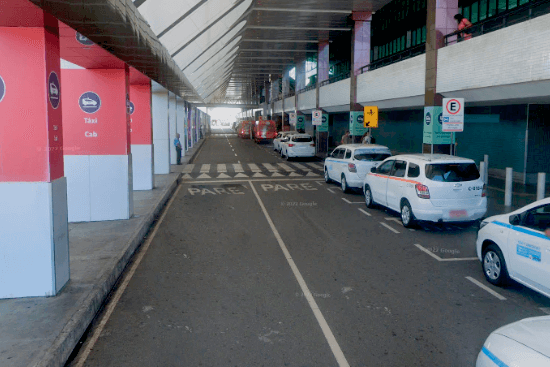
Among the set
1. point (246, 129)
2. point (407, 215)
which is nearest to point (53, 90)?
point (407, 215)

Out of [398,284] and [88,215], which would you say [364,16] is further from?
[398,284]

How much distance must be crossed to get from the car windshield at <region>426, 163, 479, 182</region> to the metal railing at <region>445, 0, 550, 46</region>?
5079mm

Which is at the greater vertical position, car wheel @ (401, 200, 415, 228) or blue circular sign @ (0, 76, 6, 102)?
blue circular sign @ (0, 76, 6, 102)

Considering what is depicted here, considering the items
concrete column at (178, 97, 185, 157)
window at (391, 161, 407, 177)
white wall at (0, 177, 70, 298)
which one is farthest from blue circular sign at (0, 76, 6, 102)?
concrete column at (178, 97, 185, 157)

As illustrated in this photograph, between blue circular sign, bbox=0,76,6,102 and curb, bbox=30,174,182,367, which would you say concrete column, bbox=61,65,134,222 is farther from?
blue circular sign, bbox=0,76,6,102

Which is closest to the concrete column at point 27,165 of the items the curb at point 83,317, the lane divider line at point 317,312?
the curb at point 83,317

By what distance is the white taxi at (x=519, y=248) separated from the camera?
6566 millimetres

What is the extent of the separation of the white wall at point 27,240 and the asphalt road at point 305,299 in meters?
1.21

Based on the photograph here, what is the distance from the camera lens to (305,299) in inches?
288

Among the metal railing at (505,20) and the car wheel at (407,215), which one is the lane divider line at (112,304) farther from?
the metal railing at (505,20)

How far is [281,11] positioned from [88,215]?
1798 centimetres

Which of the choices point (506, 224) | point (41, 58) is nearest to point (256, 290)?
point (506, 224)

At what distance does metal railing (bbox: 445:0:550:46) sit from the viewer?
536 inches

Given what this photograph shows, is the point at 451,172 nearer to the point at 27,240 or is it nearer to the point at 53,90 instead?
the point at 53,90
